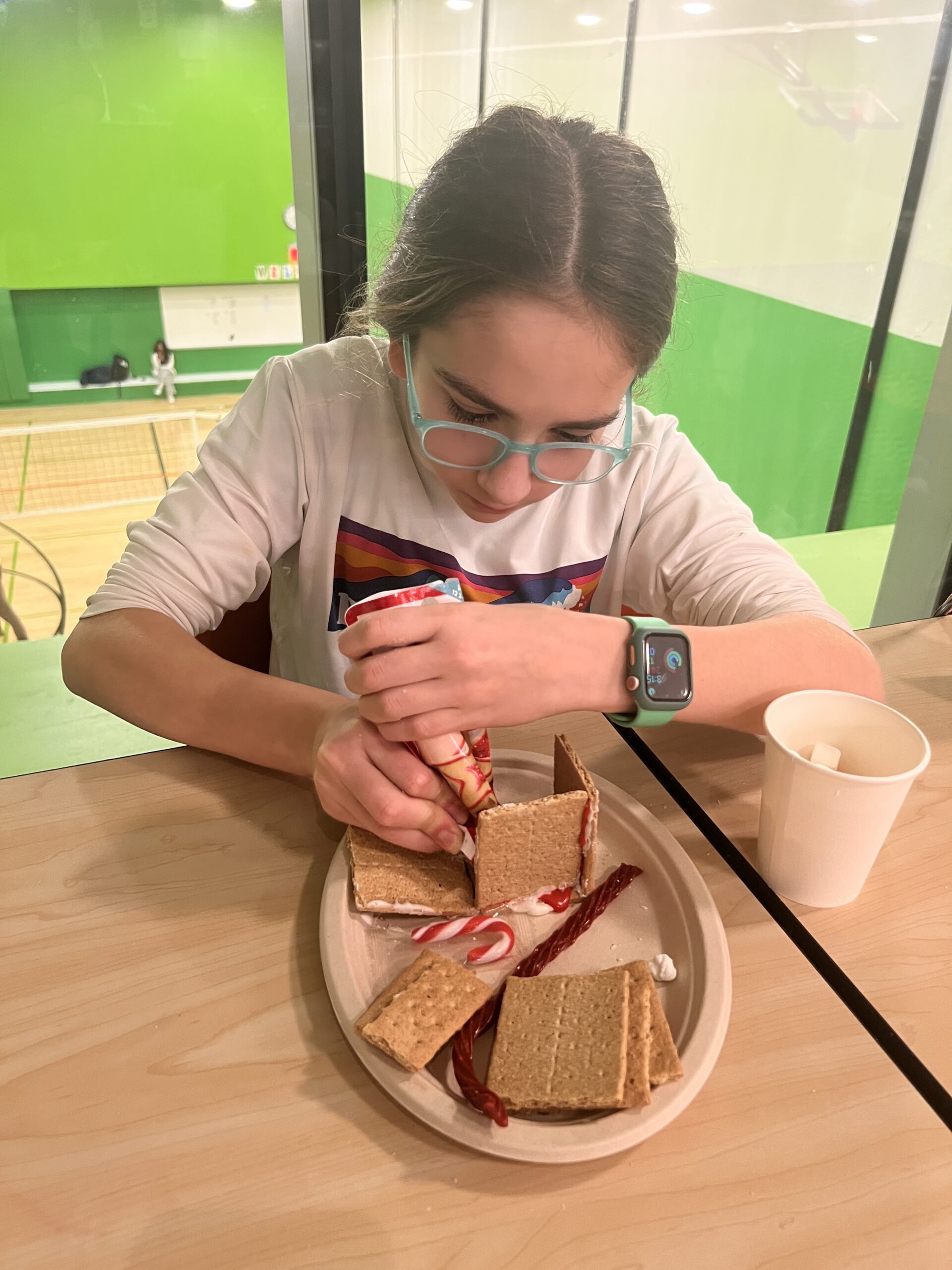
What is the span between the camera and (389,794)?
776mm

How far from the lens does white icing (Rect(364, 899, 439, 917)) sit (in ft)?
2.49

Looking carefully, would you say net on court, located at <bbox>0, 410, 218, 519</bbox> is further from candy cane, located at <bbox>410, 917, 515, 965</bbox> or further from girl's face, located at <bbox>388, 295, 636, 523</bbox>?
candy cane, located at <bbox>410, 917, 515, 965</bbox>

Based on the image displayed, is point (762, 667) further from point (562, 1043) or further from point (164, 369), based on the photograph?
point (164, 369)

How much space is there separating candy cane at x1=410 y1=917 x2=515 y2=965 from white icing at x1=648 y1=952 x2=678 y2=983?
125 mm

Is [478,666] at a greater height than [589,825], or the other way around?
[478,666]

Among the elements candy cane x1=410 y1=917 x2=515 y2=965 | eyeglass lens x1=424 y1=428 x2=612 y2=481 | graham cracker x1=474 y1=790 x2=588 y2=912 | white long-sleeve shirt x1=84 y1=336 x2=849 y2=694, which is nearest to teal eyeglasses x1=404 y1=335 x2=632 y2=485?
eyeglass lens x1=424 y1=428 x2=612 y2=481

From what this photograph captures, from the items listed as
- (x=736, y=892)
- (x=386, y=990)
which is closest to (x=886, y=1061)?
(x=736, y=892)

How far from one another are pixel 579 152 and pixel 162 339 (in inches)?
81.2

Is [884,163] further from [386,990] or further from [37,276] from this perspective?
[386,990]

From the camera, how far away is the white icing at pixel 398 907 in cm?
76

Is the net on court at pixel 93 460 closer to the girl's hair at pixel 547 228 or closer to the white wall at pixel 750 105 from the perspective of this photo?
the white wall at pixel 750 105

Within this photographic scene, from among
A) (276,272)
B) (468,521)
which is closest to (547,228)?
(468,521)

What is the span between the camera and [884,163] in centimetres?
244

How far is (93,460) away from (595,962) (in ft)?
9.96
